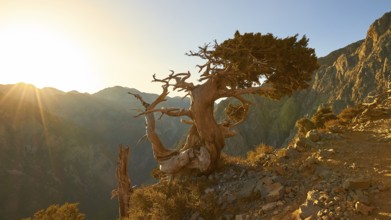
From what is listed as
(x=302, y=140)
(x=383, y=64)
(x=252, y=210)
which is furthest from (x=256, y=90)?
(x=383, y=64)

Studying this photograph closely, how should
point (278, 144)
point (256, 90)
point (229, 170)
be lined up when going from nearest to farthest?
1. point (229, 170)
2. point (256, 90)
3. point (278, 144)

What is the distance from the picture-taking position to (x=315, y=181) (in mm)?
9398

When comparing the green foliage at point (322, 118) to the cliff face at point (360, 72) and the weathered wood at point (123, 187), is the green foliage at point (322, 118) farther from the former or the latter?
the cliff face at point (360, 72)

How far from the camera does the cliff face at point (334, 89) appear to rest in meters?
62.3

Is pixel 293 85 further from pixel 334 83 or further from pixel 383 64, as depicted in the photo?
pixel 334 83

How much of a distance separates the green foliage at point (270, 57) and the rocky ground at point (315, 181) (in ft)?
10.3

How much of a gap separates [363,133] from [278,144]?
245 feet

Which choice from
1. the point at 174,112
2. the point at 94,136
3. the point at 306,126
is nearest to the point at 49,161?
the point at 94,136

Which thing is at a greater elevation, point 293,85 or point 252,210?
point 293,85

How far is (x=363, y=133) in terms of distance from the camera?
14562 mm

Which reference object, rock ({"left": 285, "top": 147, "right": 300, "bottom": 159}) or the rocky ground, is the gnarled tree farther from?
rock ({"left": 285, "top": 147, "right": 300, "bottom": 159})

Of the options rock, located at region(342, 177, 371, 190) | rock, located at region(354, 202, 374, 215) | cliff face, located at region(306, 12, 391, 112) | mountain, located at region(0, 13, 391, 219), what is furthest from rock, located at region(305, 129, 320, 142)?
cliff face, located at region(306, 12, 391, 112)

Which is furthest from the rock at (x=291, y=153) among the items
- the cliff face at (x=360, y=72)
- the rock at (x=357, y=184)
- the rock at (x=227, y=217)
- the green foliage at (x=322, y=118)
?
the cliff face at (x=360, y=72)

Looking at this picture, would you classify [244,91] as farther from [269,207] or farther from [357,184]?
[357,184]
